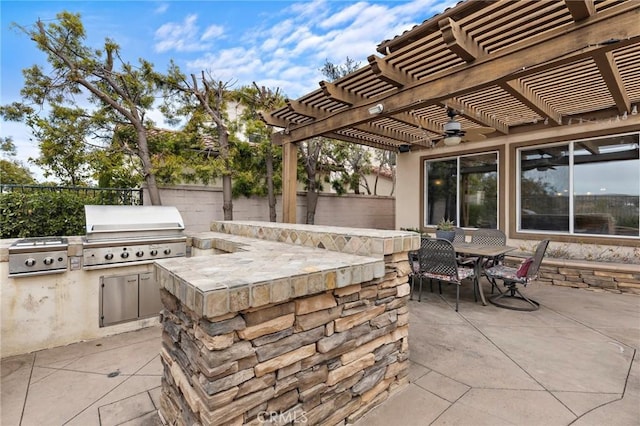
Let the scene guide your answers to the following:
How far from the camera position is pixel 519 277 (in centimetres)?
382

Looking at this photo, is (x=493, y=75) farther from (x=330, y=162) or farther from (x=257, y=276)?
(x=330, y=162)

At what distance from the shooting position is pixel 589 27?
2.62m

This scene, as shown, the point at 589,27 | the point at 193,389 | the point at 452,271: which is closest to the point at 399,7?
the point at 589,27

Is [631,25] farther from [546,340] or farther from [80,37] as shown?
[80,37]

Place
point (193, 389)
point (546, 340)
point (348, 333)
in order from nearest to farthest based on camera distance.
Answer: point (193, 389) < point (348, 333) < point (546, 340)

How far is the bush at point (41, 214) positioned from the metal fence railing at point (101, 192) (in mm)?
81

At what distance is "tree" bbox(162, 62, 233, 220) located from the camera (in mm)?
6270

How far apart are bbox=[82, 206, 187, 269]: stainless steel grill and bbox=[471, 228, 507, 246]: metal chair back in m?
4.68

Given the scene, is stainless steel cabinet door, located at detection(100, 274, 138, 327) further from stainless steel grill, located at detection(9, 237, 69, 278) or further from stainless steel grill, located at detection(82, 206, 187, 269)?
stainless steel grill, located at detection(9, 237, 69, 278)

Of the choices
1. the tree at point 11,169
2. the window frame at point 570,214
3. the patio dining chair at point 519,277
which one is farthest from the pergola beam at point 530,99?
the tree at point 11,169

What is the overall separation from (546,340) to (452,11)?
10.8ft

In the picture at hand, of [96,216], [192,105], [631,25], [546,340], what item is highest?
[192,105]

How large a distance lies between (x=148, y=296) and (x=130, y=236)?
691 mm

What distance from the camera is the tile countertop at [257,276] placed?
1.24 meters
